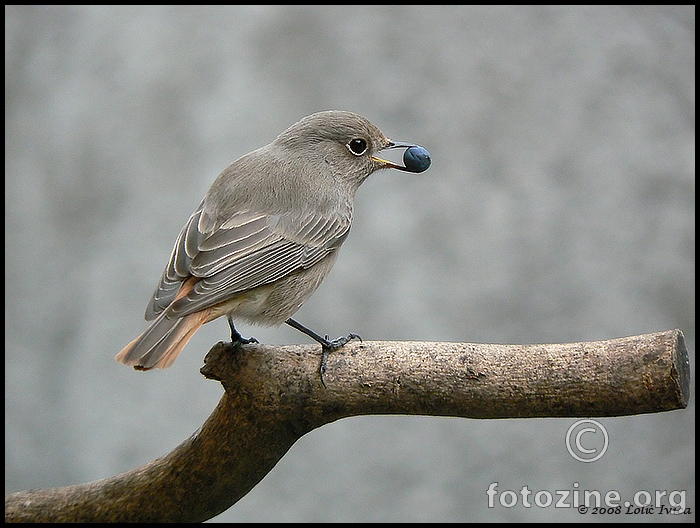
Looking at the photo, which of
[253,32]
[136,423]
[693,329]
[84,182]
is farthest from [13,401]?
[693,329]

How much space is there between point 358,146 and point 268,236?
559 millimetres

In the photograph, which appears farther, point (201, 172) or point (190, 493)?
point (201, 172)

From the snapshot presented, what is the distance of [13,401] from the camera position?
4.62 metres

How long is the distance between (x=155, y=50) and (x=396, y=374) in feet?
10.7

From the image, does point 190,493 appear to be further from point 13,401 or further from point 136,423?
point 13,401

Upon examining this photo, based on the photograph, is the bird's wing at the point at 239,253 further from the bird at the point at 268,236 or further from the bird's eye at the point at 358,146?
the bird's eye at the point at 358,146

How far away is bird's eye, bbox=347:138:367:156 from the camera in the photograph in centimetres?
280

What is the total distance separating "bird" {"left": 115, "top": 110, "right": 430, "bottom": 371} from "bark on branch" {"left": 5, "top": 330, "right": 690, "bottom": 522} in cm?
14

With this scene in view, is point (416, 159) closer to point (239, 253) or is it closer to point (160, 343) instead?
point (239, 253)

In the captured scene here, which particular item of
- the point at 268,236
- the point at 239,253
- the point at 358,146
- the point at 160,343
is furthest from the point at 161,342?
the point at 358,146

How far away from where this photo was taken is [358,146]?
111 inches

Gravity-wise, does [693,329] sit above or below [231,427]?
above

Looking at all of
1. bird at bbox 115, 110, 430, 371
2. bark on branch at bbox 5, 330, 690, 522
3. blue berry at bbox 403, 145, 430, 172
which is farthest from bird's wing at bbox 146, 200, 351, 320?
blue berry at bbox 403, 145, 430, 172

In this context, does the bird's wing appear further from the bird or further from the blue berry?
the blue berry
